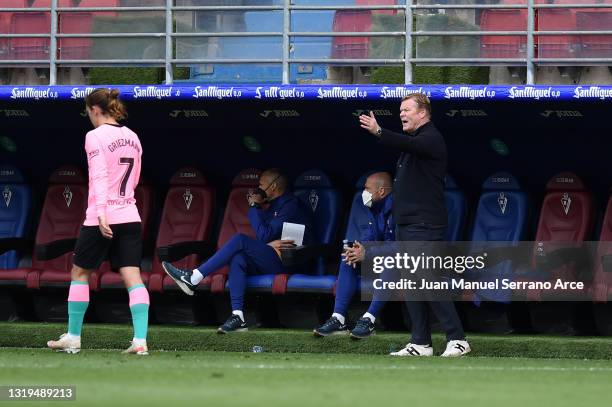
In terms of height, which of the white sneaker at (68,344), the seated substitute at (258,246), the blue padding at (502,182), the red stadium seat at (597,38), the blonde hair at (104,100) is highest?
the red stadium seat at (597,38)

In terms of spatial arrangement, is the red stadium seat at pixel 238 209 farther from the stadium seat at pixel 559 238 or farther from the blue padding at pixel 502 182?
the stadium seat at pixel 559 238

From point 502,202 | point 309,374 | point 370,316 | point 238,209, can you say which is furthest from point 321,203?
point 309,374

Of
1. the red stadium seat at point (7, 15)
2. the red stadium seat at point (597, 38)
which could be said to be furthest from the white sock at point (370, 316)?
the red stadium seat at point (7, 15)

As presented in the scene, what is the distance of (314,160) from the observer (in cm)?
1302

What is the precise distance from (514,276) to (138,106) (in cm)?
343

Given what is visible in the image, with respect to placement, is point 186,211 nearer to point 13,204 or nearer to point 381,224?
point 13,204

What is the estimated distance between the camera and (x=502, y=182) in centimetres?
1211

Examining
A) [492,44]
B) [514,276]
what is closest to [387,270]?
[514,276]

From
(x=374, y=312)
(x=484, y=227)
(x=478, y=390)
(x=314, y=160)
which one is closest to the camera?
(x=478, y=390)

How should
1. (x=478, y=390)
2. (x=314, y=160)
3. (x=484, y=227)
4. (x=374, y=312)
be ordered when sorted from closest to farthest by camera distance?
1. (x=478, y=390)
2. (x=374, y=312)
3. (x=484, y=227)
4. (x=314, y=160)

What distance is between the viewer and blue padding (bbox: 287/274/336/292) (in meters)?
11.5

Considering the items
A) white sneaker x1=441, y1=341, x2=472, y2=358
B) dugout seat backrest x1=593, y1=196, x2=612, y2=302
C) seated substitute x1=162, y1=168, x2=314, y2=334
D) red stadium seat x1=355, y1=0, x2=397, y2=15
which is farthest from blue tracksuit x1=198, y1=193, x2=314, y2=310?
dugout seat backrest x1=593, y1=196, x2=612, y2=302

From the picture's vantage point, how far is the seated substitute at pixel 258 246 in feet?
37.5

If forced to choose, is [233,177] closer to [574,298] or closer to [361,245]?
[361,245]
